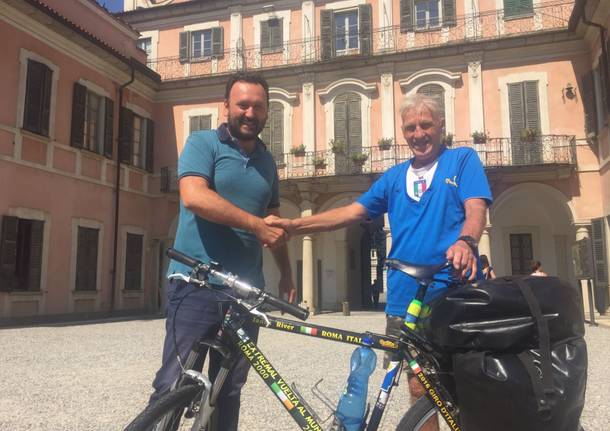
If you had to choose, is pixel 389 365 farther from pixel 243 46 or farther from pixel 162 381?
pixel 243 46

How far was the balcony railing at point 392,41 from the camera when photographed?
53.3 feet

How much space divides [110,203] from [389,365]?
51.5 ft

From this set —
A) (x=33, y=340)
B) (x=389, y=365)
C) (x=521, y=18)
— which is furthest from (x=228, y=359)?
(x=521, y=18)

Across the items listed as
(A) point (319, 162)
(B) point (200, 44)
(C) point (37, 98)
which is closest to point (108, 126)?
(C) point (37, 98)

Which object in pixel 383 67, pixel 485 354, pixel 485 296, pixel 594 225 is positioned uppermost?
pixel 383 67

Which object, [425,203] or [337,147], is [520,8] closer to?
[337,147]

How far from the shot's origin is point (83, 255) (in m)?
15.4

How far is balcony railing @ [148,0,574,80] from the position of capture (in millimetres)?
16234

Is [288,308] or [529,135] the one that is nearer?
[288,308]

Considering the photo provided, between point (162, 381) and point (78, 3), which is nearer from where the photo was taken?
point (162, 381)

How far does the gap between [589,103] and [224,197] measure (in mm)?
14963

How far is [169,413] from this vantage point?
6.18 feet

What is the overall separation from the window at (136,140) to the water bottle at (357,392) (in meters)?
16.2

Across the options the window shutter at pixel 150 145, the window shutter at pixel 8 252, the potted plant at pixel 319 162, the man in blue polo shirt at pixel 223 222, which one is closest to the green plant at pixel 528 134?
the potted plant at pixel 319 162
